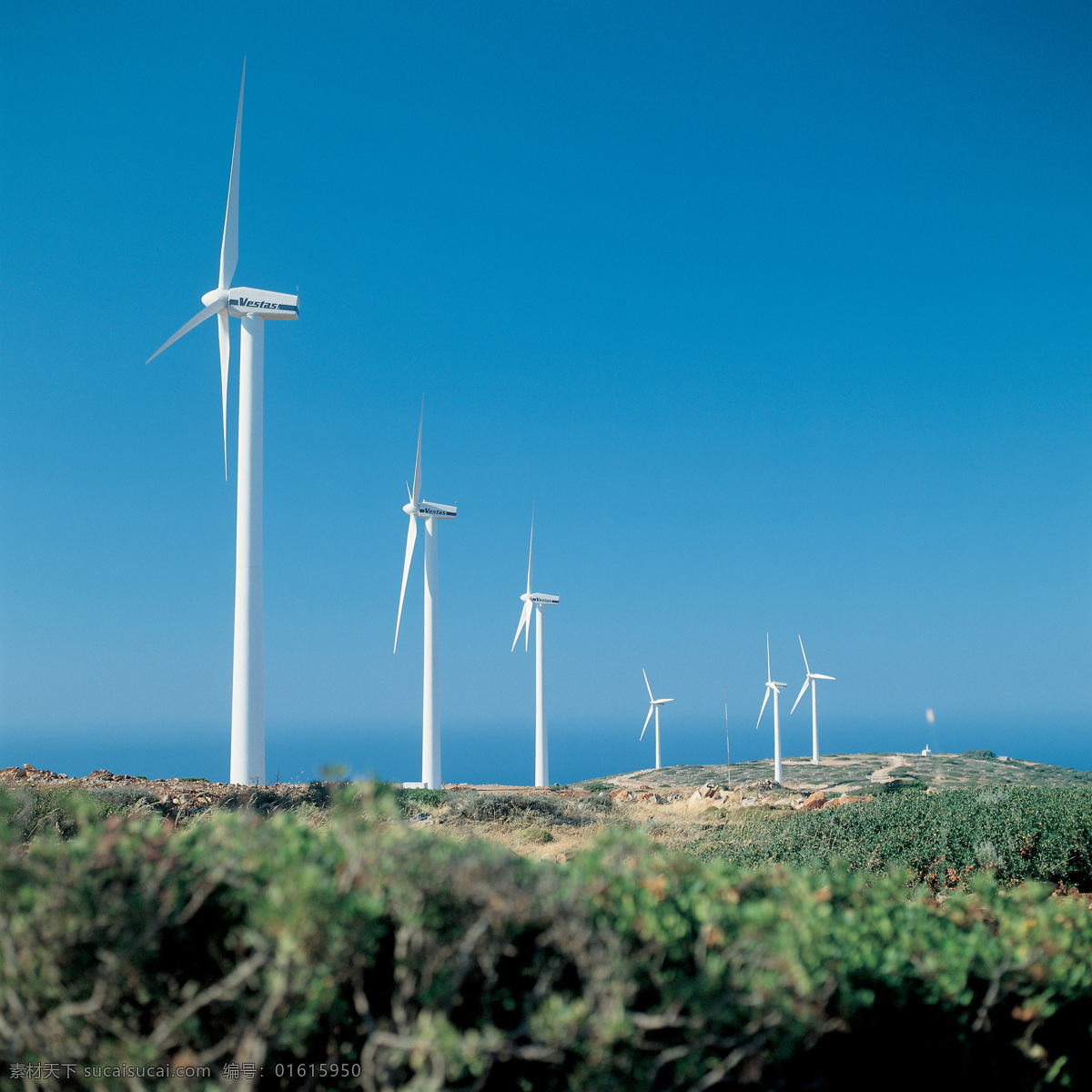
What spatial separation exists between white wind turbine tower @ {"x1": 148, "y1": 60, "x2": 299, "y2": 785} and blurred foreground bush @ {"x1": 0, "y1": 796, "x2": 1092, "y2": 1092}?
20.9 m

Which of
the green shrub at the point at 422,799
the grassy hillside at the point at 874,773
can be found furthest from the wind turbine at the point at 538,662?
the green shrub at the point at 422,799

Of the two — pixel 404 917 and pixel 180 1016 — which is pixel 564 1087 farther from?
pixel 180 1016

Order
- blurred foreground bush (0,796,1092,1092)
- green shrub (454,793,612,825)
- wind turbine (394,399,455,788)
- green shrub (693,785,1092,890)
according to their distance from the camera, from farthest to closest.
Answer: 1. wind turbine (394,399,455,788)
2. green shrub (454,793,612,825)
3. green shrub (693,785,1092,890)
4. blurred foreground bush (0,796,1092,1092)

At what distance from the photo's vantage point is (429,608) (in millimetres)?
41906

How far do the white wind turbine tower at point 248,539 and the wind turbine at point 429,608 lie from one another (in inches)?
498

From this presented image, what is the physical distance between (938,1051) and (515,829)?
16.4 m

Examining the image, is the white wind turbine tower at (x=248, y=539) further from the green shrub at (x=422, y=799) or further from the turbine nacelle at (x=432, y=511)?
the turbine nacelle at (x=432, y=511)

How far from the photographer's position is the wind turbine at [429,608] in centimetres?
4016

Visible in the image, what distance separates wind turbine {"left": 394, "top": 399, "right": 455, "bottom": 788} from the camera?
132 ft

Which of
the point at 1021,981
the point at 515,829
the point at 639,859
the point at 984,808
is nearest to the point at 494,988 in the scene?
the point at 639,859

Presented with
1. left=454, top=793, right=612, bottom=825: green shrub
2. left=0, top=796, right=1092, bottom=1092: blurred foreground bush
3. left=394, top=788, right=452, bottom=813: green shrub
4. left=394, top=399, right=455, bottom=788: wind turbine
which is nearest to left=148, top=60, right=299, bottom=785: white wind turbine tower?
left=394, top=788, right=452, bottom=813: green shrub

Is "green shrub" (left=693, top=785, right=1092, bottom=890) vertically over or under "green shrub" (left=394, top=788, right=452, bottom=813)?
over

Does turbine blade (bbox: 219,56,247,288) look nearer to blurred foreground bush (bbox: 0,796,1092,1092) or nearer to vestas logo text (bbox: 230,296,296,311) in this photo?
vestas logo text (bbox: 230,296,296,311)

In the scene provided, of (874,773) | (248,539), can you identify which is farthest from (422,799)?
(874,773)
